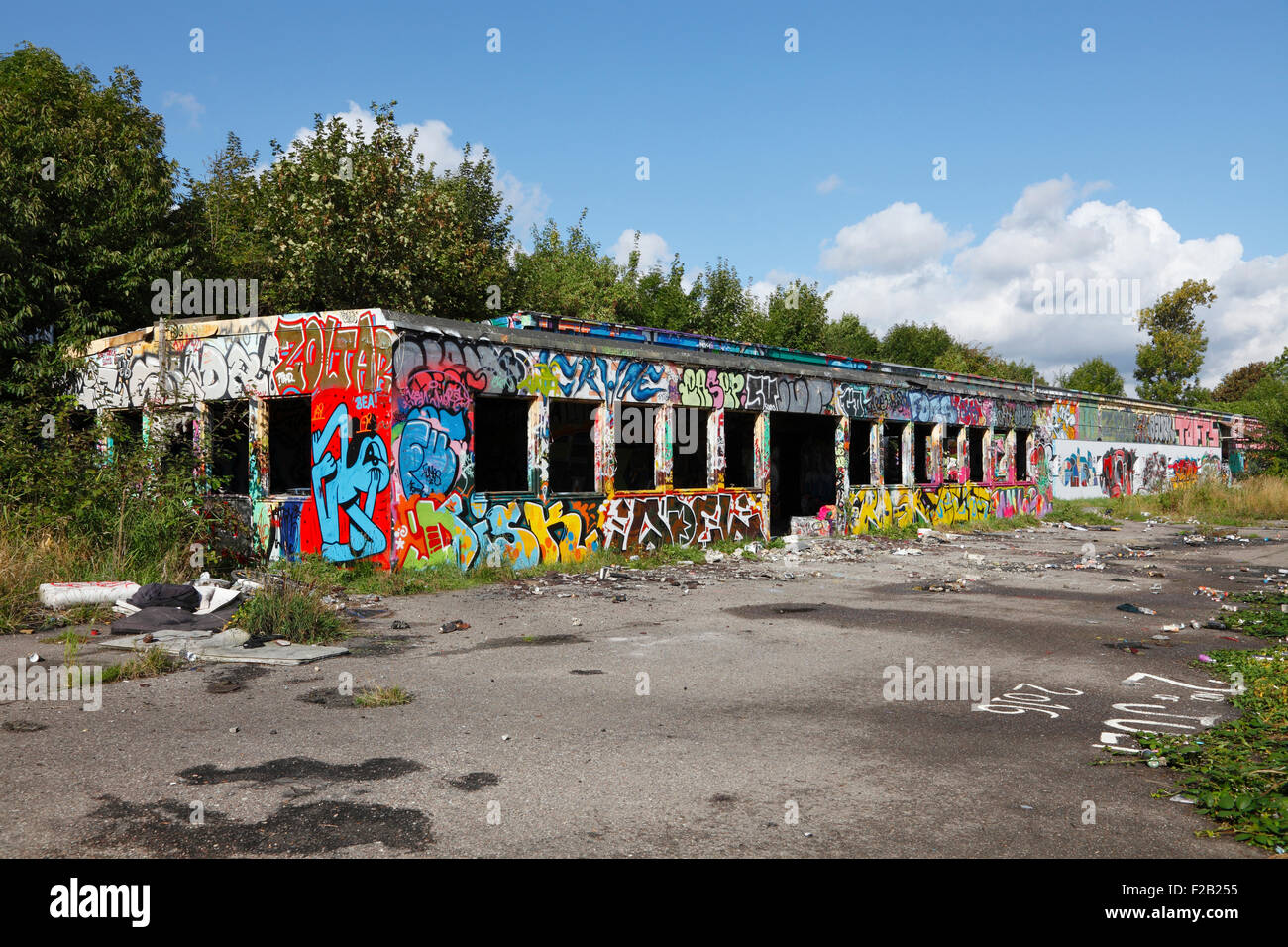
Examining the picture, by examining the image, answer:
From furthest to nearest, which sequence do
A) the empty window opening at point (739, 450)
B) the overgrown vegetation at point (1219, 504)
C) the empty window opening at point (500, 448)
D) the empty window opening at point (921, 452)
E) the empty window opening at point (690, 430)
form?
the overgrown vegetation at point (1219, 504), the empty window opening at point (921, 452), the empty window opening at point (739, 450), the empty window opening at point (500, 448), the empty window opening at point (690, 430)

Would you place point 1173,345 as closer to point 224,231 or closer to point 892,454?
point 892,454

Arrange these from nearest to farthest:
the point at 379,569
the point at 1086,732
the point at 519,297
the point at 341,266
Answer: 1. the point at 1086,732
2. the point at 379,569
3. the point at 341,266
4. the point at 519,297

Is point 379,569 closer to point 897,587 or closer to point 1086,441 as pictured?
point 897,587

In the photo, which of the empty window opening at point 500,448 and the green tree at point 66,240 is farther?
the empty window opening at point 500,448

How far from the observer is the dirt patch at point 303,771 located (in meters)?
4.71

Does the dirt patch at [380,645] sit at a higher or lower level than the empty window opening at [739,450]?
lower

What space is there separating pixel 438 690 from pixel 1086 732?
4547mm

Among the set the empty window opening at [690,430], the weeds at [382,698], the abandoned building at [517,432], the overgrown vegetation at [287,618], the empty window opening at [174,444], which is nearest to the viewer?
the weeds at [382,698]

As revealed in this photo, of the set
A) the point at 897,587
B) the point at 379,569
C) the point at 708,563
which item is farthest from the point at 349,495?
the point at 897,587

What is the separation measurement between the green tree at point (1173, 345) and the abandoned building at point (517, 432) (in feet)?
105

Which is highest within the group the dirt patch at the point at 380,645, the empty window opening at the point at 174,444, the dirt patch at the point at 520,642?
the empty window opening at the point at 174,444

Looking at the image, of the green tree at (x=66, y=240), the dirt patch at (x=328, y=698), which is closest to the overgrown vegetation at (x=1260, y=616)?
the dirt patch at (x=328, y=698)

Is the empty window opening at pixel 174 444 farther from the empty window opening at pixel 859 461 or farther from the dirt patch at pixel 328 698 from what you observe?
the empty window opening at pixel 859 461
